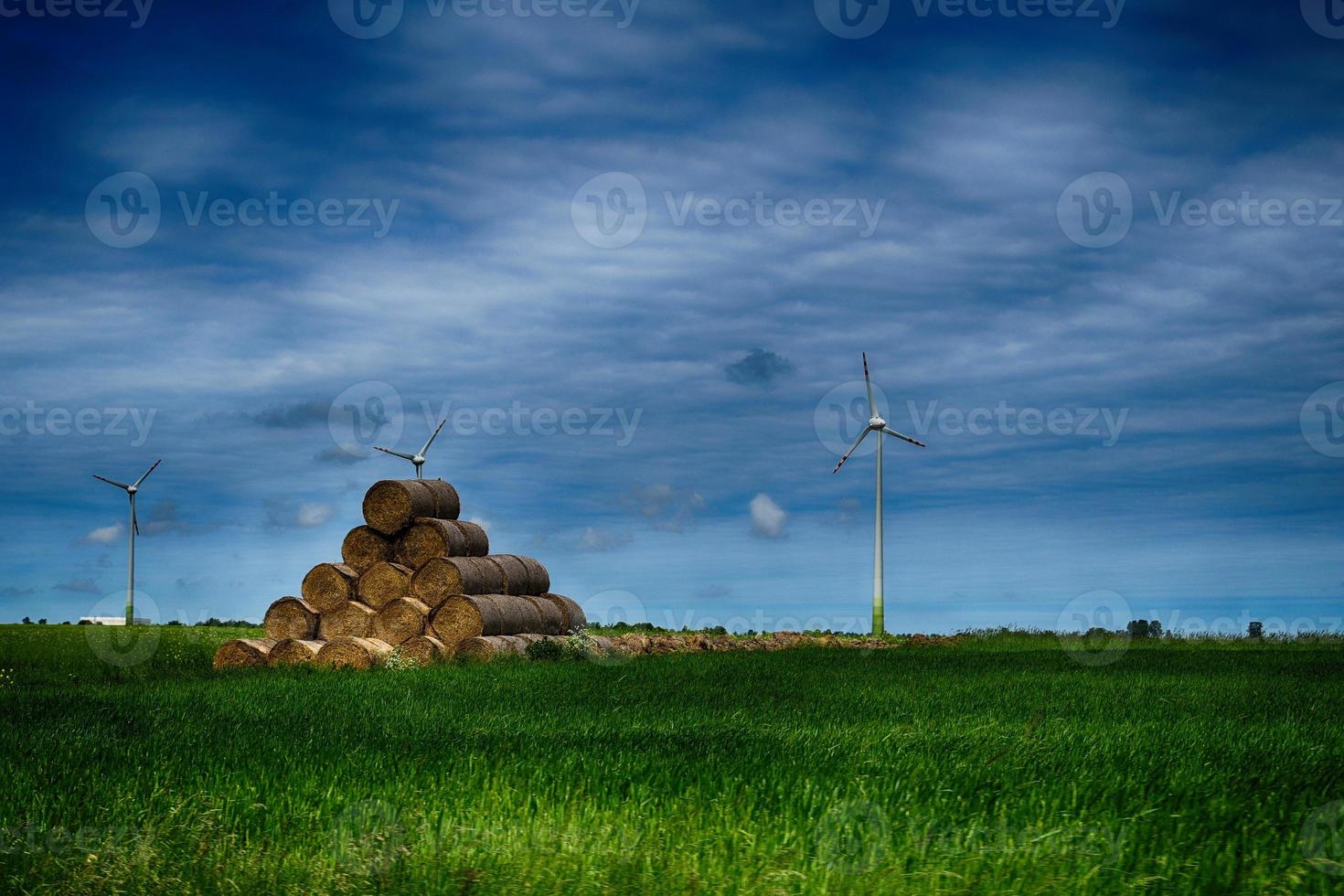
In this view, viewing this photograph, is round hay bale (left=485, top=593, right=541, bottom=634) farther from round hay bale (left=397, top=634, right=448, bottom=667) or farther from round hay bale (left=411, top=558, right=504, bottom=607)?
round hay bale (left=397, top=634, right=448, bottom=667)

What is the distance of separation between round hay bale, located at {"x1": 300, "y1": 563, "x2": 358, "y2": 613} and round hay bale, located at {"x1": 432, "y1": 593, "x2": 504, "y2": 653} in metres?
1.95

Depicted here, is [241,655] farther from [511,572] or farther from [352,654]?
[511,572]

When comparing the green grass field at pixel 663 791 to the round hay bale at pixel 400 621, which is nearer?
the green grass field at pixel 663 791

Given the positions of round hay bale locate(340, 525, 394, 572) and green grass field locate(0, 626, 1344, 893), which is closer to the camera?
green grass field locate(0, 626, 1344, 893)

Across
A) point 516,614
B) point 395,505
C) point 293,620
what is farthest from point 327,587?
point 516,614

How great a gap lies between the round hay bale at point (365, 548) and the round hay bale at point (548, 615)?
2.94 metres

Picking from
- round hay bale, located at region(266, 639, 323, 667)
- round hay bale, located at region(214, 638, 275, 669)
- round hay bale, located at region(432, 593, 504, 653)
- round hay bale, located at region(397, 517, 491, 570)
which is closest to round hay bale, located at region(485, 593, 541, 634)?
round hay bale, located at region(432, 593, 504, 653)

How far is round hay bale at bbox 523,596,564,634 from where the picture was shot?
21.8 meters

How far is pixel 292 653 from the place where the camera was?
61.7ft

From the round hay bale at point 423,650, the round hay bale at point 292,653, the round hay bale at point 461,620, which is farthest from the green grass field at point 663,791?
the round hay bale at point 461,620

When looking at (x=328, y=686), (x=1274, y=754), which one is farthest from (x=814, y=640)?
(x=1274, y=754)

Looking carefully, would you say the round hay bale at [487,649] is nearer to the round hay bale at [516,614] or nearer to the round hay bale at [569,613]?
the round hay bale at [516,614]

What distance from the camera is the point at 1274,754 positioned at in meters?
8.95

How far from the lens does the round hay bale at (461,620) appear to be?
1945 cm
